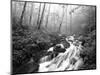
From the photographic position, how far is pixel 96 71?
2.44 meters

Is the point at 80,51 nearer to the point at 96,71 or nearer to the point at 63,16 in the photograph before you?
the point at 96,71

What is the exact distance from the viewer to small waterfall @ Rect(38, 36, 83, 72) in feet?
7.26

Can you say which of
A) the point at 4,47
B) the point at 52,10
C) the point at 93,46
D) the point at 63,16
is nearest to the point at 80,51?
the point at 93,46

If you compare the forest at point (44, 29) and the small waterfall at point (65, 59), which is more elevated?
the forest at point (44, 29)

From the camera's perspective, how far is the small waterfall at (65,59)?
221cm

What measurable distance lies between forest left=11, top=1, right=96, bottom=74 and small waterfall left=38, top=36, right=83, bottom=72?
60 millimetres

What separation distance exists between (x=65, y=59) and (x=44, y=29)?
0.54 meters

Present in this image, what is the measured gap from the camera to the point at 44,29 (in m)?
2.23

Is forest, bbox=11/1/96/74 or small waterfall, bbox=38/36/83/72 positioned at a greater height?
forest, bbox=11/1/96/74

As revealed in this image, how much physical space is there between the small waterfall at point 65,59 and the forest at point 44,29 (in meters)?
0.06

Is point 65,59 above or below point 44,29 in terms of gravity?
below

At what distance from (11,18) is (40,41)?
0.51 m

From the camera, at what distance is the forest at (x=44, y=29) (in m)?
2.12

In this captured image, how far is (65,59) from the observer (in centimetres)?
229
